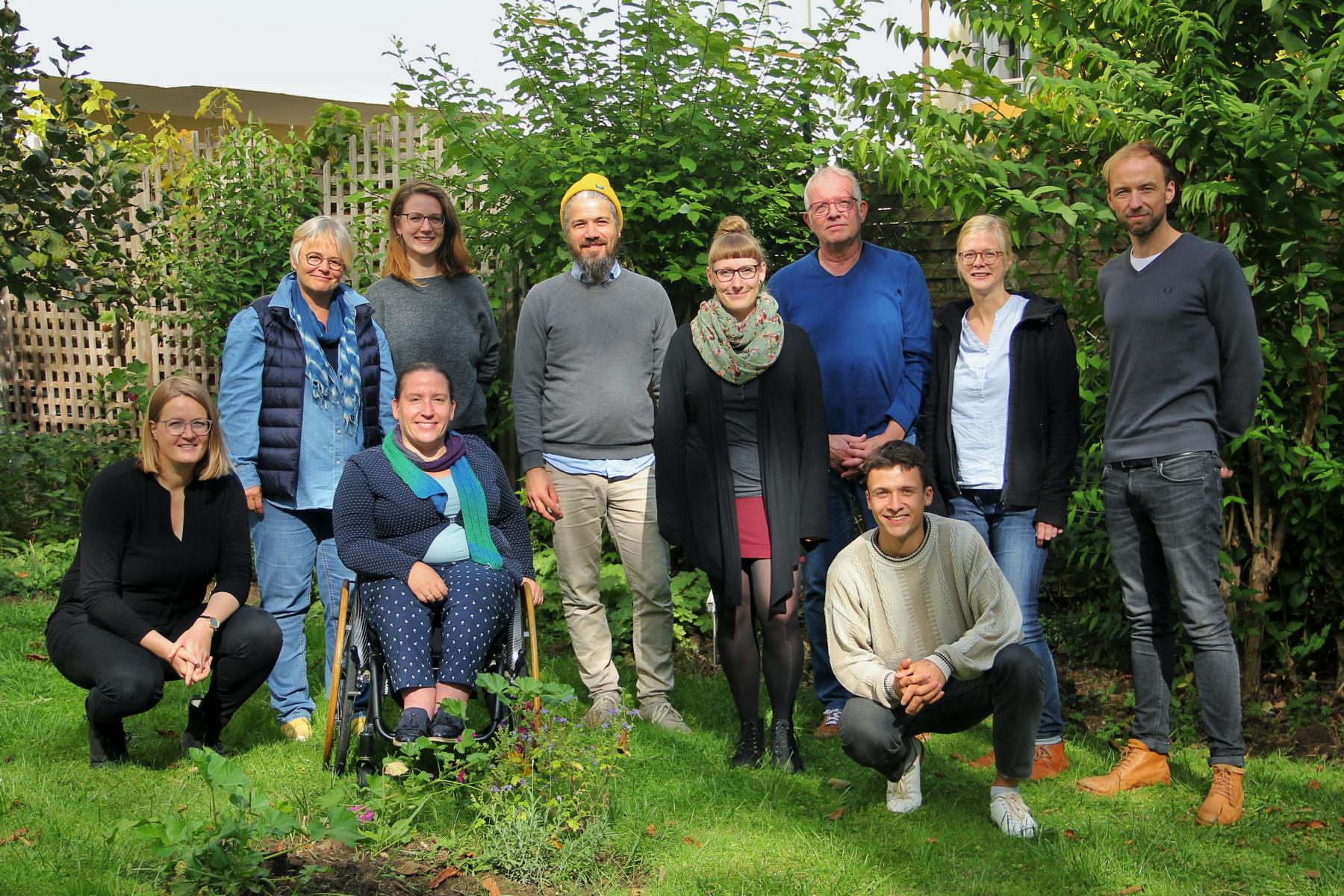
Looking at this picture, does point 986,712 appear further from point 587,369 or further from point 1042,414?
point 587,369

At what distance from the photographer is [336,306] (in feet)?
15.5

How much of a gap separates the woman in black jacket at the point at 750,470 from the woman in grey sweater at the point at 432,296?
978 millimetres

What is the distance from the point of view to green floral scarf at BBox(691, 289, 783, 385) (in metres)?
4.30

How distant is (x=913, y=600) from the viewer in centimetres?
390

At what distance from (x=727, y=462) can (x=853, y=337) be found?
0.77 m

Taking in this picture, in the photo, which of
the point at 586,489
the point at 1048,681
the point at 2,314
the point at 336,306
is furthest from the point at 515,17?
the point at 2,314

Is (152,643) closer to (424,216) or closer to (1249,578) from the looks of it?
(424,216)

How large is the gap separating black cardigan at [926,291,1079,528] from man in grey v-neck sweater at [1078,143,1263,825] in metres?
0.19

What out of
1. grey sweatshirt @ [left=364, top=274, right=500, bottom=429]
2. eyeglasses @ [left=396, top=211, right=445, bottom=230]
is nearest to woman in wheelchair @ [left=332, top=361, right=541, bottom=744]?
grey sweatshirt @ [left=364, top=274, right=500, bottom=429]

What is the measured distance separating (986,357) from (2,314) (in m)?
8.32

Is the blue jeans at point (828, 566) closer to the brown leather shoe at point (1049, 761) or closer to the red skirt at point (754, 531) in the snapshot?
the red skirt at point (754, 531)

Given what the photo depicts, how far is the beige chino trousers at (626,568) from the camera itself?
4.90 meters

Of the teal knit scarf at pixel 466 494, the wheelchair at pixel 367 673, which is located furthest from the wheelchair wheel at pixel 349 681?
the teal knit scarf at pixel 466 494

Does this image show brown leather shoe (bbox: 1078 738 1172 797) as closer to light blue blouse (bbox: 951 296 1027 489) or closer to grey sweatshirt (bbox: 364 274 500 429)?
light blue blouse (bbox: 951 296 1027 489)
